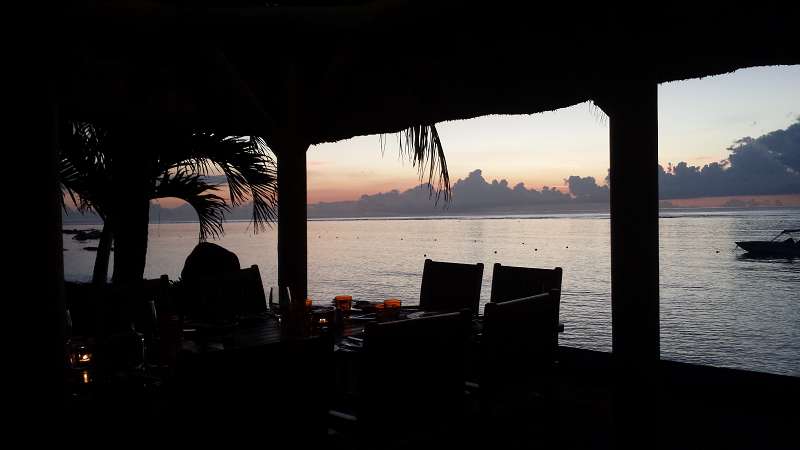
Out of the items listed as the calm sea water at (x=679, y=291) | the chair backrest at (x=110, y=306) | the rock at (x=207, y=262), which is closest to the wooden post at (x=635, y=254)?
the chair backrest at (x=110, y=306)

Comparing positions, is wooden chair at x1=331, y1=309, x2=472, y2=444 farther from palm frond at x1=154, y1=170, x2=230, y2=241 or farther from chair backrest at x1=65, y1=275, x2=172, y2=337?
palm frond at x1=154, y1=170, x2=230, y2=241

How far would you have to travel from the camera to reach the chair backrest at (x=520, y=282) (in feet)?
11.0

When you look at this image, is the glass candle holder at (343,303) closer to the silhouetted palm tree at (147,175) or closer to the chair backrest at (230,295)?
the chair backrest at (230,295)

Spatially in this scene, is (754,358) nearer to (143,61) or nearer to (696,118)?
(143,61)

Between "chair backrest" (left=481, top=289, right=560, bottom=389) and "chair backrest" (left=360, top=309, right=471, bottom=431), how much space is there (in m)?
0.22

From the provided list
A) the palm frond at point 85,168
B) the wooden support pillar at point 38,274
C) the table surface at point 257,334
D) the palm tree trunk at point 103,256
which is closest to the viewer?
the wooden support pillar at point 38,274

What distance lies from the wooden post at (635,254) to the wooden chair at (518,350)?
0.31 meters

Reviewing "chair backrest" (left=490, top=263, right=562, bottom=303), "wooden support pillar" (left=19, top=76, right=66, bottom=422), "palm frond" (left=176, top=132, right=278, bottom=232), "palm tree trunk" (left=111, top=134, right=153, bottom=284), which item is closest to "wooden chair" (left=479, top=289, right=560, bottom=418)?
"chair backrest" (left=490, top=263, right=562, bottom=303)

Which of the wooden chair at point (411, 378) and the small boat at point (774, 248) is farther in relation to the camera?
the small boat at point (774, 248)

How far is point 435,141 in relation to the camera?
13.7ft

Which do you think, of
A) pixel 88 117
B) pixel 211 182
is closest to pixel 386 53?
pixel 88 117

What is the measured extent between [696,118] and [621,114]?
73.2 meters

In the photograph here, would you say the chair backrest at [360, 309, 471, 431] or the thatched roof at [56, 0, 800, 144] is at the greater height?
the thatched roof at [56, 0, 800, 144]

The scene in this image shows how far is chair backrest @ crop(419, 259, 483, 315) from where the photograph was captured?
3730mm
